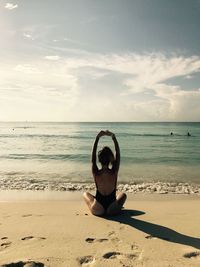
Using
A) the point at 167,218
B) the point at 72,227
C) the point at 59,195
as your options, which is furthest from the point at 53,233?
the point at 59,195

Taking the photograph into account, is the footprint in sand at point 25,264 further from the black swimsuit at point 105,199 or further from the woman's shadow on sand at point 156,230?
the black swimsuit at point 105,199

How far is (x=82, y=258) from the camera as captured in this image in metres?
4.70

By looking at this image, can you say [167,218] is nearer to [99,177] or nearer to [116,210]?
[116,210]

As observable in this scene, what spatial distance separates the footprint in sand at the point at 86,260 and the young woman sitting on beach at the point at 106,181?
261cm

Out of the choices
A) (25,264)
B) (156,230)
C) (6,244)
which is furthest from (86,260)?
(156,230)

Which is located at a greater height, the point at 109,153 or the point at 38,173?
the point at 109,153

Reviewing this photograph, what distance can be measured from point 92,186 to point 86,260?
811 cm

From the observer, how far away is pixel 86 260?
465 cm

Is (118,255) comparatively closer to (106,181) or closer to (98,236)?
(98,236)

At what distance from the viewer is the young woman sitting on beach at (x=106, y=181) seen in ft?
23.6

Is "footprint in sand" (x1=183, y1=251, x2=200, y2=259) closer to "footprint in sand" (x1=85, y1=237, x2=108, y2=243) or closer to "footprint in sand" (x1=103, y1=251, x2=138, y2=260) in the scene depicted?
"footprint in sand" (x1=103, y1=251, x2=138, y2=260)

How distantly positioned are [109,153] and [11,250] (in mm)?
2984

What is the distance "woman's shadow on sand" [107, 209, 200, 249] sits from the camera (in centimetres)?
555

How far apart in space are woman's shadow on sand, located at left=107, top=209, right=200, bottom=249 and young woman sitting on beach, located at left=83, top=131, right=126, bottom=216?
0.27m
